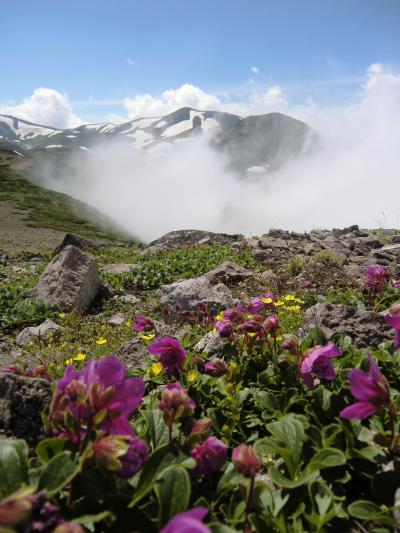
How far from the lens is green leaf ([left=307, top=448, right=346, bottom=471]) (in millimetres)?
1998

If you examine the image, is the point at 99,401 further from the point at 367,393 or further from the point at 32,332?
the point at 32,332

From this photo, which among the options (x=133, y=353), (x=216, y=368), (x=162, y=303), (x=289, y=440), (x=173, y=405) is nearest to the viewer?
(x=173, y=405)

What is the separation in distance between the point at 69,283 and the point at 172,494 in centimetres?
1026

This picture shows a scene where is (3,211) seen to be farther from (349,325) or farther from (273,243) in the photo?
(349,325)

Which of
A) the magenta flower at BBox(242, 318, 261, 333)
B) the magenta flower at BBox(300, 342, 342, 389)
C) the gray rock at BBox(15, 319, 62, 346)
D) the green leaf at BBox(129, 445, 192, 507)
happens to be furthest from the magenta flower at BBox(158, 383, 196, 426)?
the gray rock at BBox(15, 319, 62, 346)

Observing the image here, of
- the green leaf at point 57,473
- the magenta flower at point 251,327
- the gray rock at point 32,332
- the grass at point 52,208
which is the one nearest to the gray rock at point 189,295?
the gray rock at point 32,332

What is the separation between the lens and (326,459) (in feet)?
6.68

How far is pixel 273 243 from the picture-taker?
1712 centimetres

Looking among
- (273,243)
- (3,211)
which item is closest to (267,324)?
(273,243)

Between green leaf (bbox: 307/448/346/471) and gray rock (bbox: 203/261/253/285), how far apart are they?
9257 millimetres

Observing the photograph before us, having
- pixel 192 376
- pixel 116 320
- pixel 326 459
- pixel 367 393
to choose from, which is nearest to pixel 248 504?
pixel 326 459

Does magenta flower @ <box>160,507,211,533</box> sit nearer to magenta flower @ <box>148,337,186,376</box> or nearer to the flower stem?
the flower stem

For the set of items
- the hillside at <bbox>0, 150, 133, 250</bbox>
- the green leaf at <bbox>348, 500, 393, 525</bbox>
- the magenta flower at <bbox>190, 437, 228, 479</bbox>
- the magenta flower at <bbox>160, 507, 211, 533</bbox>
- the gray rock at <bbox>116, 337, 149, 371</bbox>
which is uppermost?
the magenta flower at <bbox>160, 507, 211, 533</bbox>

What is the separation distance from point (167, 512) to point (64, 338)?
757 cm
